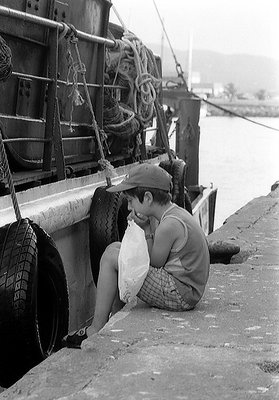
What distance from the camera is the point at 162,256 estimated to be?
17.0ft

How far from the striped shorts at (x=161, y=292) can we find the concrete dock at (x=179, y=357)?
49mm

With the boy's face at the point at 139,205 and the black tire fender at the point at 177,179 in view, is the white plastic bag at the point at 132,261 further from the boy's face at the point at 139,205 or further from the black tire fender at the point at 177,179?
the black tire fender at the point at 177,179

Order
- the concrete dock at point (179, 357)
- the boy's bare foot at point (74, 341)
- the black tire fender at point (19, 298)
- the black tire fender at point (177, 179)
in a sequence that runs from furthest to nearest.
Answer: the black tire fender at point (177, 179), the black tire fender at point (19, 298), the boy's bare foot at point (74, 341), the concrete dock at point (179, 357)

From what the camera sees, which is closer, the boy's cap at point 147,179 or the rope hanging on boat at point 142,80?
the boy's cap at point 147,179

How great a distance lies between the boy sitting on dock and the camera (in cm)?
511

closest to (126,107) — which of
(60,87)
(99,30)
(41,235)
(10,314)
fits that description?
(99,30)

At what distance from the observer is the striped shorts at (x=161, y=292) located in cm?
512

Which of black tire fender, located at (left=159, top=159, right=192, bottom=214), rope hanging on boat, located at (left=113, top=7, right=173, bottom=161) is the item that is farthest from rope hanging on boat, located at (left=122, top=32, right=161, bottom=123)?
black tire fender, located at (left=159, top=159, right=192, bottom=214)

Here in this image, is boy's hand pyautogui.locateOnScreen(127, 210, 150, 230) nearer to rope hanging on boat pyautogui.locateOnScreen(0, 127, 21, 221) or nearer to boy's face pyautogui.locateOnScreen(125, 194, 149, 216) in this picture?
boy's face pyautogui.locateOnScreen(125, 194, 149, 216)

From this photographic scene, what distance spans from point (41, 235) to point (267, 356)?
5.41ft

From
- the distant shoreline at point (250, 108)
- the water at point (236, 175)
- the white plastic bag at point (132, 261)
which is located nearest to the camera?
the white plastic bag at point (132, 261)

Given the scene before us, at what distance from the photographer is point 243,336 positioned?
15.6ft

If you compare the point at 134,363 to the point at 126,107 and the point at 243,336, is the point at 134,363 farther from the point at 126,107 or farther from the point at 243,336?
the point at 126,107

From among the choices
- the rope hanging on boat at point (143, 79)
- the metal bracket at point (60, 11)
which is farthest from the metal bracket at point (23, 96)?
the rope hanging on boat at point (143, 79)
